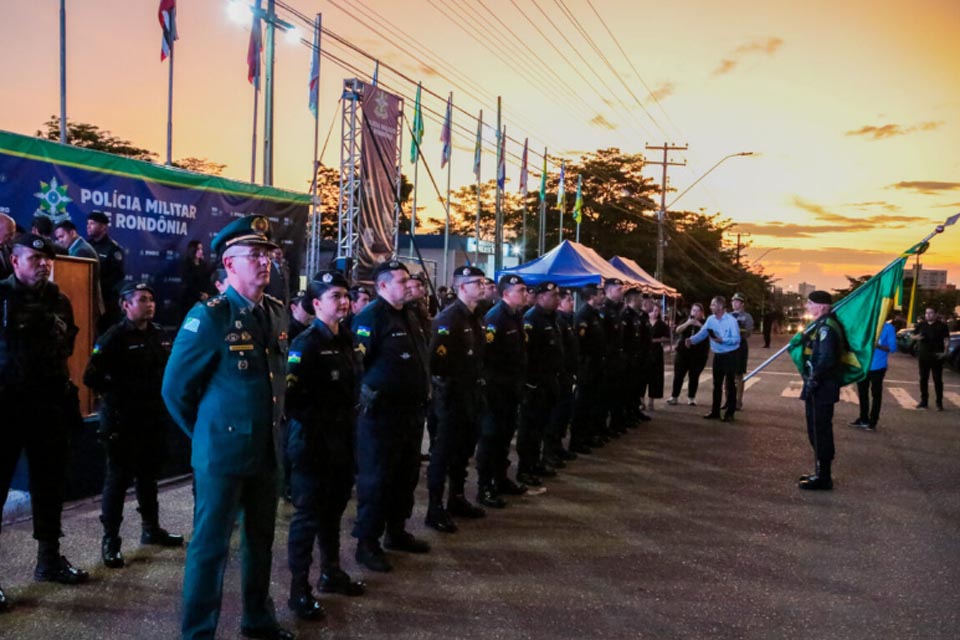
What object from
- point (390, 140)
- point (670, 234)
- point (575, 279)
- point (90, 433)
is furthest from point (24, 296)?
point (670, 234)

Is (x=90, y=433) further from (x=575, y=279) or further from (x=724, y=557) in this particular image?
(x=575, y=279)

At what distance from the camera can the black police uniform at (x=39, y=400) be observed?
4.48 m

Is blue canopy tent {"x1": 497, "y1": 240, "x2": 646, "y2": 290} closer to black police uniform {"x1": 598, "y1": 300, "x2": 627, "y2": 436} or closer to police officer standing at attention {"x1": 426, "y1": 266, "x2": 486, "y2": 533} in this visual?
black police uniform {"x1": 598, "y1": 300, "x2": 627, "y2": 436}

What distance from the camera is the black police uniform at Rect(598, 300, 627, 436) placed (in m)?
10.3

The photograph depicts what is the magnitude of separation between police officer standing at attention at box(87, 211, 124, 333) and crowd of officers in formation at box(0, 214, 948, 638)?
0.07 metres

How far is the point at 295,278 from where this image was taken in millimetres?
10031

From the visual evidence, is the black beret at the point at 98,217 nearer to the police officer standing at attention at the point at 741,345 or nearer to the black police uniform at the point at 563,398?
the black police uniform at the point at 563,398

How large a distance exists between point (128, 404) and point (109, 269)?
2652 mm

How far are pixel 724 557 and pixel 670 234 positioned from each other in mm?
46705

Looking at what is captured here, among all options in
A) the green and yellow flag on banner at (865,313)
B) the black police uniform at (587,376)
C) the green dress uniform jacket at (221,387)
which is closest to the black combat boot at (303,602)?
Result: the green dress uniform jacket at (221,387)

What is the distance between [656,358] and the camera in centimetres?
1312

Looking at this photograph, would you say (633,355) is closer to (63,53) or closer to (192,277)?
(192,277)

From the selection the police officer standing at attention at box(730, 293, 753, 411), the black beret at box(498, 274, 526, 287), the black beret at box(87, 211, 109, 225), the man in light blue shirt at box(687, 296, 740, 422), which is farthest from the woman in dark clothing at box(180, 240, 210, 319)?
the police officer standing at attention at box(730, 293, 753, 411)

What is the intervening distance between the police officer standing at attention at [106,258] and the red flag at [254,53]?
277 inches
